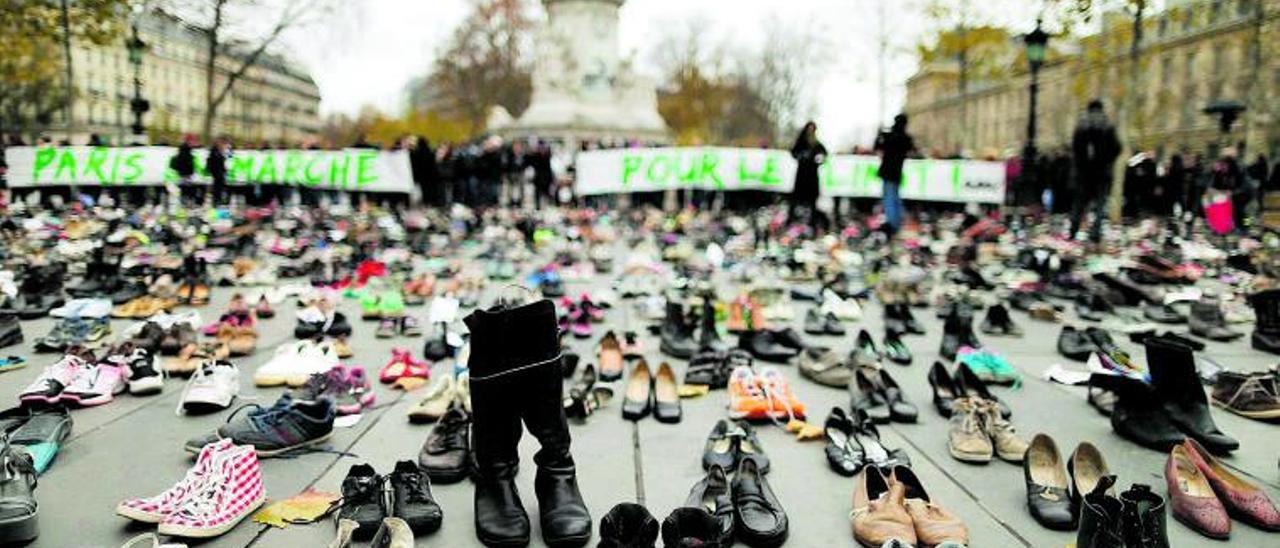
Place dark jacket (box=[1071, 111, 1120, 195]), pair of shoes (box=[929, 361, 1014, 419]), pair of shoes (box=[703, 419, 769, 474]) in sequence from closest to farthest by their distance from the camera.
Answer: pair of shoes (box=[703, 419, 769, 474]), pair of shoes (box=[929, 361, 1014, 419]), dark jacket (box=[1071, 111, 1120, 195])

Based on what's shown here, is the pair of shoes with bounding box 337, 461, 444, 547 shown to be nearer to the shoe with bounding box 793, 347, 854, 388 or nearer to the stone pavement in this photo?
the stone pavement

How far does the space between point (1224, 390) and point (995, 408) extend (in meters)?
1.79

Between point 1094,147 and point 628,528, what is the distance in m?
12.1

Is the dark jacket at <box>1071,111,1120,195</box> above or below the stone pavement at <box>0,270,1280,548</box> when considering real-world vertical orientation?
above

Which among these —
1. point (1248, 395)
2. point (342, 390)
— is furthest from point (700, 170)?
point (342, 390)

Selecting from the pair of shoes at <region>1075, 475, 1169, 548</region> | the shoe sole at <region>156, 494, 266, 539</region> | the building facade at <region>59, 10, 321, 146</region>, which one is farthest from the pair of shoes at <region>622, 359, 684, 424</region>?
the building facade at <region>59, 10, 321, 146</region>

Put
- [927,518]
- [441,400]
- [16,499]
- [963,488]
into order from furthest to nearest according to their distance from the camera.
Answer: [441,400] < [963,488] < [927,518] < [16,499]

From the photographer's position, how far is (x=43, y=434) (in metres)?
3.82

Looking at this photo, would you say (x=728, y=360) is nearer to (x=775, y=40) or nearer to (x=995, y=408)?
(x=995, y=408)

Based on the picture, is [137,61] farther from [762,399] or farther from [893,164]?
[762,399]

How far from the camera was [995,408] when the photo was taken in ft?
14.2

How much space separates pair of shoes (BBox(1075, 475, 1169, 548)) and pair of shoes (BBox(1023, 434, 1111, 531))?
49 centimetres

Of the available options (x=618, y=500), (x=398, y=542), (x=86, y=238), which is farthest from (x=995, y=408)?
(x=86, y=238)

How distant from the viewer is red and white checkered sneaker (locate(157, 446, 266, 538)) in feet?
9.78
